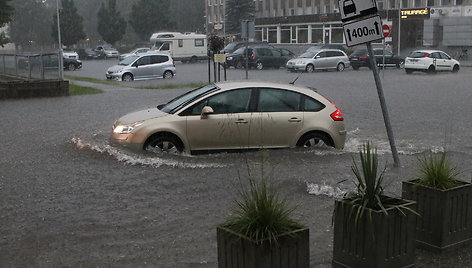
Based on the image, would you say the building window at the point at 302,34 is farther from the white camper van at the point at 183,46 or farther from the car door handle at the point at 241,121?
the car door handle at the point at 241,121

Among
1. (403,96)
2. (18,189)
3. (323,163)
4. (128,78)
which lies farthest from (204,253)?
(128,78)

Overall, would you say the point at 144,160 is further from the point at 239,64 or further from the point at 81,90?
the point at 239,64

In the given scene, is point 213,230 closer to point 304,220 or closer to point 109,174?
point 304,220

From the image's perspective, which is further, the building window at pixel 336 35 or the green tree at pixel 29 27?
the green tree at pixel 29 27

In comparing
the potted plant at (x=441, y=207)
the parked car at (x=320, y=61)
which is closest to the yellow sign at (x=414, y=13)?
the parked car at (x=320, y=61)

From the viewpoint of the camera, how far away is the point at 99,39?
120688 millimetres

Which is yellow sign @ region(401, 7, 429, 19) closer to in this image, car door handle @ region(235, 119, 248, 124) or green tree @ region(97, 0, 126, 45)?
green tree @ region(97, 0, 126, 45)

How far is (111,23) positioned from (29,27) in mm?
22277

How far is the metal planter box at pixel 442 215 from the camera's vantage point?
5.21 m

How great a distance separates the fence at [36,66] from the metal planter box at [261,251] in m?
22.1

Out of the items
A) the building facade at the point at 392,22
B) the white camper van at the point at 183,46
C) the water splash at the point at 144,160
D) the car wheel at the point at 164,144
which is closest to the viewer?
the water splash at the point at 144,160

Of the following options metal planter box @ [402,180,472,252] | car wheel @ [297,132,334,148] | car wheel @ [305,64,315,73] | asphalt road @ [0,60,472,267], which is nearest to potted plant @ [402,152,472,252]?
metal planter box @ [402,180,472,252]

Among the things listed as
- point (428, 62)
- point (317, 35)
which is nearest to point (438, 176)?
point (428, 62)

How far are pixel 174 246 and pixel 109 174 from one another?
3720 mm
